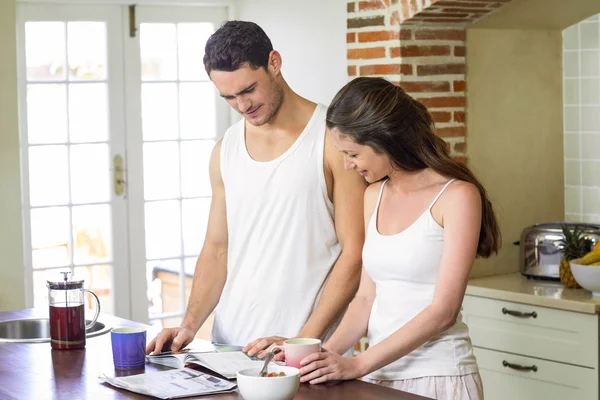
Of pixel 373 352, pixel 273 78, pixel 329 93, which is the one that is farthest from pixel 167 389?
pixel 329 93

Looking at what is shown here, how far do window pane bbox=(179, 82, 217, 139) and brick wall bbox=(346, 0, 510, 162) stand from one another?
1.56m

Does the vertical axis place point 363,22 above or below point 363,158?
above

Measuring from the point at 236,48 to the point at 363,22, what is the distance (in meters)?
2.01

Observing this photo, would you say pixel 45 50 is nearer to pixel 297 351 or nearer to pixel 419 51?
pixel 419 51

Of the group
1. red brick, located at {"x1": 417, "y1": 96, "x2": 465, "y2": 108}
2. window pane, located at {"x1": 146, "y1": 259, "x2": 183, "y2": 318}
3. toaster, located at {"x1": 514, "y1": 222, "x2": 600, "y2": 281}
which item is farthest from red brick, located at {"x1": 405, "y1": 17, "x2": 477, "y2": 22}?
window pane, located at {"x1": 146, "y1": 259, "x2": 183, "y2": 318}

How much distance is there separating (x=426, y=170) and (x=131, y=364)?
897mm

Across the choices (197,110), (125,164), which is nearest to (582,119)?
(197,110)

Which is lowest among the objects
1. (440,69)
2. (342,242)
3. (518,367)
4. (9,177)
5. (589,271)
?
(518,367)

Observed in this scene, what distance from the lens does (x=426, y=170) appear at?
2.46 m

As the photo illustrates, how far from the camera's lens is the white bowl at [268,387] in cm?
200

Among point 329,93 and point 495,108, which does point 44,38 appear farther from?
point 495,108

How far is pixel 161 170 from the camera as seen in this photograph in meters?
5.79

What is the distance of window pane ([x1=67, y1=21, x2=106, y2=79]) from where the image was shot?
17.8 feet

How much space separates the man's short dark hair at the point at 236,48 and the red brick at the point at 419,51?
175cm
